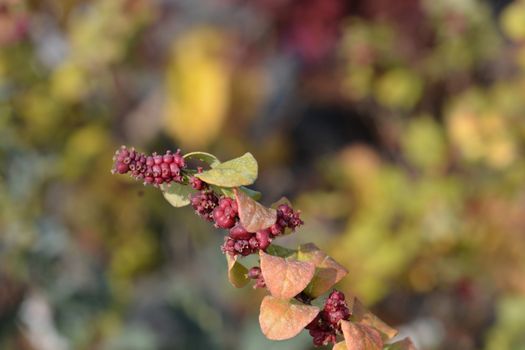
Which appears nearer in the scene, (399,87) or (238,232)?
(238,232)

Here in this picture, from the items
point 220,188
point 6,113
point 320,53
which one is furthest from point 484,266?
point 220,188

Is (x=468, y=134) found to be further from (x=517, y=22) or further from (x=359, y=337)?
(x=359, y=337)

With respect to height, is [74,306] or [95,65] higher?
[95,65]

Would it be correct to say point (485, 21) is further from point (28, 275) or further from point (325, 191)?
point (28, 275)

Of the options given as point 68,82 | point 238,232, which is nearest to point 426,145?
point 68,82

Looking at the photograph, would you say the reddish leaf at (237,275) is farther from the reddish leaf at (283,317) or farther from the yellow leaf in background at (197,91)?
the yellow leaf in background at (197,91)

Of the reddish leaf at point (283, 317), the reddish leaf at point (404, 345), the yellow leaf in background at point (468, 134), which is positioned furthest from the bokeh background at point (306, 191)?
the reddish leaf at point (283, 317)

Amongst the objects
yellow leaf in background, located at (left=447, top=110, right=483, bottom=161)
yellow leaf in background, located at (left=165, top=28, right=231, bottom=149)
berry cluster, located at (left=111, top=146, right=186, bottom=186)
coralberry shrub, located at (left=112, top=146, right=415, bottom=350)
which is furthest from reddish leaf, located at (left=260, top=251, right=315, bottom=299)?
yellow leaf in background, located at (left=165, top=28, right=231, bottom=149)
